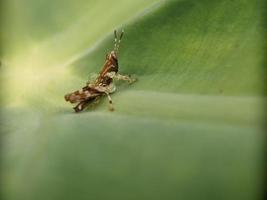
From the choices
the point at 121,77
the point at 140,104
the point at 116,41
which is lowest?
the point at 140,104

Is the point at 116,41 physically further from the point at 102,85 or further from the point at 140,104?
the point at 140,104

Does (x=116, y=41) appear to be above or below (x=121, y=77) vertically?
above

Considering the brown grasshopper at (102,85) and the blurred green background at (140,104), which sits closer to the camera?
the blurred green background at (140,104)

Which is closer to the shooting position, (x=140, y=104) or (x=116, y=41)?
(x=140, y=104)

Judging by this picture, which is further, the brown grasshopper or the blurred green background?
the brown grasshopper

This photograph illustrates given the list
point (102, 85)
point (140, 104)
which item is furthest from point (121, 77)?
point (140, 104)

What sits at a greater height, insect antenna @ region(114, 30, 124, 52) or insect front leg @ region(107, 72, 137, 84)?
insect antenna @ region(114, 30, 124, 52)
